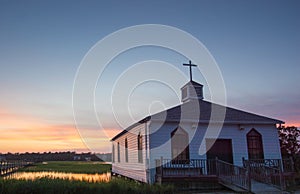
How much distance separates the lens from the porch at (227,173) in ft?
46.1

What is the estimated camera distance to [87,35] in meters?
16.7

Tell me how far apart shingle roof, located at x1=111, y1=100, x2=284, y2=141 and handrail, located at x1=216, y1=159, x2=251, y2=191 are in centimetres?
271

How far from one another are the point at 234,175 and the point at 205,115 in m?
3.88

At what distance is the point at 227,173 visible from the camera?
15.5 meters

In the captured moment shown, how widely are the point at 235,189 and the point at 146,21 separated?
30.1ft

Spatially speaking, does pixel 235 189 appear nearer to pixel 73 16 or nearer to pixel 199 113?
pixel 199 113

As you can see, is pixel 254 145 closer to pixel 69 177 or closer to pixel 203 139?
pixel 203 139

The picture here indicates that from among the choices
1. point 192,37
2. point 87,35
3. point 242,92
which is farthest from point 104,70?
point 242,92

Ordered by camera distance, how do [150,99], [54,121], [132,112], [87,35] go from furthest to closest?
[54,121]
[150,99]
[132,112]
[87,35]

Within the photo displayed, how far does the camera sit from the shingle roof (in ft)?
54.8

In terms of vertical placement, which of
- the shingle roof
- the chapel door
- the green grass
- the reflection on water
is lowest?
the green grass

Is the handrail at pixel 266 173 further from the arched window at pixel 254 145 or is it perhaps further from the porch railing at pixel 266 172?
the arched window at pixel 254 145

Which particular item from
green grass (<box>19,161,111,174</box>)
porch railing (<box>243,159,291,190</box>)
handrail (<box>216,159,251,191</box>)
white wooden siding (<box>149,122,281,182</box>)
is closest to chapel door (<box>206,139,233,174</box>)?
white wooden siding (<box>149,122,281,182</box>)

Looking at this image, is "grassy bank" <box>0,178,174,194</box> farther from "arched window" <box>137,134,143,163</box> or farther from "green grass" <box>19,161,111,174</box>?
"green grass" <box>19,161,111,174</box>
